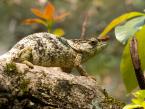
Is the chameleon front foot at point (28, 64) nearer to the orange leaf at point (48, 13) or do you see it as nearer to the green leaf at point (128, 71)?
the green leaf at point (128, 71)

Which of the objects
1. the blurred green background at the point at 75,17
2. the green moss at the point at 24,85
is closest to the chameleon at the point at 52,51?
the green moss at the point at 24,85

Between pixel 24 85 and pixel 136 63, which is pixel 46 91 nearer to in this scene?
pixel 24 85

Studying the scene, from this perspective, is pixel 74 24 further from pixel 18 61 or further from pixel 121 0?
pixel 18 61

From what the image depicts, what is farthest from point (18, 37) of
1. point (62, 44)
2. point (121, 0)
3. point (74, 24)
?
point (62, 44)

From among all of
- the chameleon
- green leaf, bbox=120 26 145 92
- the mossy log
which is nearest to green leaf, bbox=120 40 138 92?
green leaf, bbox=120 26 145 92

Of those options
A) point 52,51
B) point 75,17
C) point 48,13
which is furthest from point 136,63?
point 75,17

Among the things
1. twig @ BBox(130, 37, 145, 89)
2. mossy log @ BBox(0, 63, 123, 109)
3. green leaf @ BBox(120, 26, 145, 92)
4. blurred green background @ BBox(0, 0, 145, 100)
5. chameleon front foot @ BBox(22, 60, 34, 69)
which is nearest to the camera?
mossy log @ BBox(0, 63, 123, 109)

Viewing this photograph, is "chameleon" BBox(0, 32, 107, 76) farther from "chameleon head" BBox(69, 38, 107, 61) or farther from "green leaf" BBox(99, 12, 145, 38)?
"green leaf" BBox(99, 12, 145, 38)
